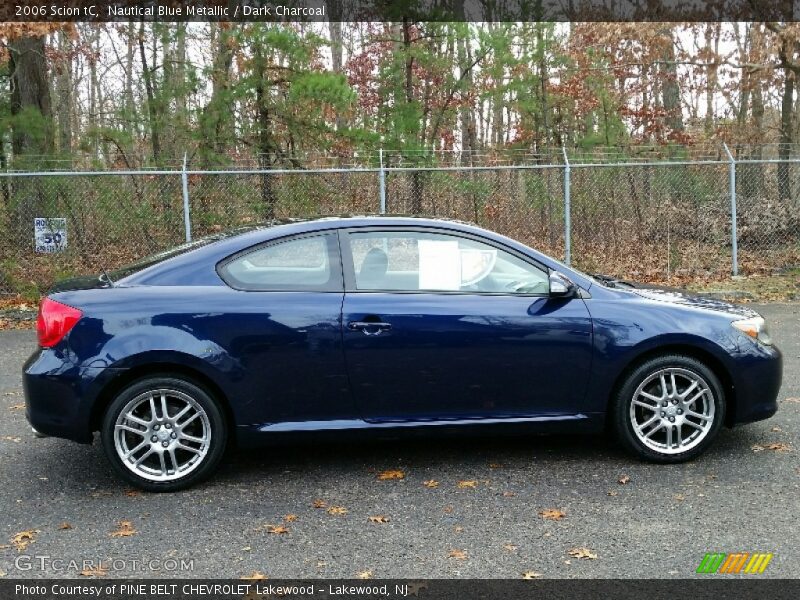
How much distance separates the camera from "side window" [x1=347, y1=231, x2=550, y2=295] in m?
4.84

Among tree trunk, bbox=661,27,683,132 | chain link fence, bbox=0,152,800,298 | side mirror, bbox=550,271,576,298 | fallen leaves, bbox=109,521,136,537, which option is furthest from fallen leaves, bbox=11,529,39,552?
tree trunk, bbox=661,27,683,132

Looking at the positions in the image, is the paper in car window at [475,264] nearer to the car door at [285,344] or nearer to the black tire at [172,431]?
the car door at [285,344]

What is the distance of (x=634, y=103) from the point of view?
22.1 meters

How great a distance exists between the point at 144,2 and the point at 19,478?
12.3m

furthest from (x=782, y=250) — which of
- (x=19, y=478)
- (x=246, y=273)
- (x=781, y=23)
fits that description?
(x=19, y=478)

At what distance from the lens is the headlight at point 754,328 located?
5000 millimetres

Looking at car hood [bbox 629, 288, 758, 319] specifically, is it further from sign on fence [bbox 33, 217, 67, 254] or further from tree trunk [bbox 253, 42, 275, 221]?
tree trunk [bbox 253, 42, 275, 221]

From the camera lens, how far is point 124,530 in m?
4.09

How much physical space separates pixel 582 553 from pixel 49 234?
9.78m

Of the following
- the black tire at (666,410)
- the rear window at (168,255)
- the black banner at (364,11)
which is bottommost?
the black tire at (666,410)

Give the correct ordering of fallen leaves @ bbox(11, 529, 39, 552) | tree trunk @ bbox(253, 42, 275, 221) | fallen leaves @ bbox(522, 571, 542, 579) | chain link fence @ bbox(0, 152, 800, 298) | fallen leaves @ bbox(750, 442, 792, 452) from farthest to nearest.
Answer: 1. tree trunk @ bbox(253, 42, 275, 221)
2. chain link fence @ bbox(0, 152, 800, 298)
3. fallen leaves @ bbox(750, 442, 792, 452)
4. fallen leaves @ bbox(11, 529, 39, 552)
5. fallen leaves @ bbox(522, 571, 542, 579)

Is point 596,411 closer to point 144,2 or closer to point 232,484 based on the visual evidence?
point 232,484

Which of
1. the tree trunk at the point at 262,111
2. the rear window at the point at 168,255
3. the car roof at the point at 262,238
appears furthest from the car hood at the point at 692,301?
the tree trunk at the point at 262,111

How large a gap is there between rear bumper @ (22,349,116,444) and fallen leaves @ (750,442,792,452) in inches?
158
